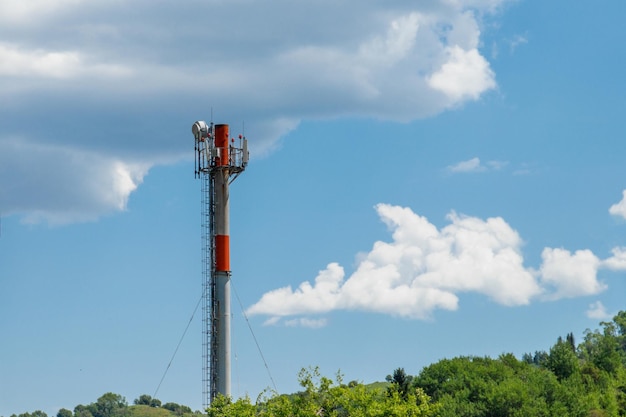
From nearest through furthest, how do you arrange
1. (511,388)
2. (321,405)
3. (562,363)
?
(321,405) < (511,388) < (562,363)

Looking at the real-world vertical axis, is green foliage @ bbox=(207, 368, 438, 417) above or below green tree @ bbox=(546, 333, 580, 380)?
below

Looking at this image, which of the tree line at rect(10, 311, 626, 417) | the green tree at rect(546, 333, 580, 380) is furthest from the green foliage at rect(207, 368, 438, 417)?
the green tree at rect(546, 333, 580, 380)

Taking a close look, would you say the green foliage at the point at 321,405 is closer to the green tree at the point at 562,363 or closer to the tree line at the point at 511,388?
the tree line at the point at 511,388

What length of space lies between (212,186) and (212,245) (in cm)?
560

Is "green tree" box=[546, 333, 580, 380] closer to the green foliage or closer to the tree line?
the tree line

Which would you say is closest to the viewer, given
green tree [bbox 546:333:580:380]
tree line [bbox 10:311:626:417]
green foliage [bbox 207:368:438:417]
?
green foliage [bbox 207:368:438:417]

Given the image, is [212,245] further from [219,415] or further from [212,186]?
[219,415]

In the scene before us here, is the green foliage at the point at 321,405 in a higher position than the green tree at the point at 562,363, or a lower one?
lower

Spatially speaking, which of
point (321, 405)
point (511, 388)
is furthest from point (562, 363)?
point (321, 405)

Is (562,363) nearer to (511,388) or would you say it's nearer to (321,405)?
(511,388)

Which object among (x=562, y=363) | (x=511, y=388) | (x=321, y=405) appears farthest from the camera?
(x=562, y=363)

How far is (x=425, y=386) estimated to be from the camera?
16800 cm

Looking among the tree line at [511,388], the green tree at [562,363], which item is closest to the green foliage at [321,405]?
the tree line at [511,388]

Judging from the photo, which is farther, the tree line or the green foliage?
the tree line
